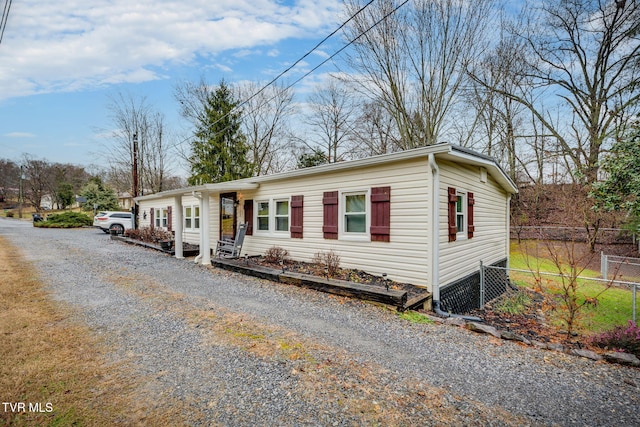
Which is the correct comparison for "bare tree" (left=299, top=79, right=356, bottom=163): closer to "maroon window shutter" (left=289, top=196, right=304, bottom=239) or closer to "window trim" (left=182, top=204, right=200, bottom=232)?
"window trim" (left=182, top=204, right=200, bottom=232)

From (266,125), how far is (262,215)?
1601cm

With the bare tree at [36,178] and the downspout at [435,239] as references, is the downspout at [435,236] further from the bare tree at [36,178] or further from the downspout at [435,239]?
the bare tree at [36,178]

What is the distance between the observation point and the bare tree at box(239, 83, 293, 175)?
910 inches

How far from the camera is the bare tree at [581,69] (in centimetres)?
1350

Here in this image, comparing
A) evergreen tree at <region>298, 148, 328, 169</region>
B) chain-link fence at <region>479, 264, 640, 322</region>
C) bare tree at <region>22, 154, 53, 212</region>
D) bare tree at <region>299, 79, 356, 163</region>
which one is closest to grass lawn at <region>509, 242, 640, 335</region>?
chain-link fence at <region>479, 264, 640, 322</region>

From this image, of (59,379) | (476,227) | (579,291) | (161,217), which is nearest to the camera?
(59,379)

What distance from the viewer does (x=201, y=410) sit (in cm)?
235

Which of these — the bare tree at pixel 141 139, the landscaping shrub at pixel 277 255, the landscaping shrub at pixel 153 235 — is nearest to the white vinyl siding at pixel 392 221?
the landscaping shrub at pixel 277 255

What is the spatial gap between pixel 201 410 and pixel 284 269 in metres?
4.78

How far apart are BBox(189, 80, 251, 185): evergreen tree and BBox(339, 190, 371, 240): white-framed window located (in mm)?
16266

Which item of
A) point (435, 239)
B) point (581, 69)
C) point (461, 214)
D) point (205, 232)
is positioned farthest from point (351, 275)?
point (581, 69)

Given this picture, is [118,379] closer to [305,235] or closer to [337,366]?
[337,366]

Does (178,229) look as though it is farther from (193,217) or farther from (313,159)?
(313,159)

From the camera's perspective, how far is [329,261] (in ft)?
21.8
